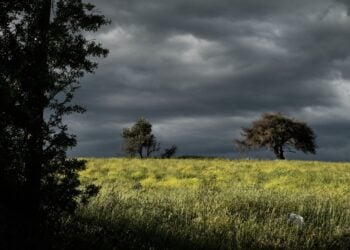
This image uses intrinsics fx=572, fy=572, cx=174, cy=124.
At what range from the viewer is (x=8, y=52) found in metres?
10.6

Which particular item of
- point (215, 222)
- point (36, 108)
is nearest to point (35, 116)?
point (36, 108)

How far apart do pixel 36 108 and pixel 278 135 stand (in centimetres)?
6790

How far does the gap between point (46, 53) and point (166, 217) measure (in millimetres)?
5952

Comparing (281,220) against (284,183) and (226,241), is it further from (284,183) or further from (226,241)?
(284,183)

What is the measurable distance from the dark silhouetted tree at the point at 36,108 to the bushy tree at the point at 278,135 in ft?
216

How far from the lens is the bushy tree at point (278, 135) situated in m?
75.9

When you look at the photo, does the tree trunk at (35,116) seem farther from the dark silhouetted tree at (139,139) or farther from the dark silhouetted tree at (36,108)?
the dark silhouetted tree at (139,139)

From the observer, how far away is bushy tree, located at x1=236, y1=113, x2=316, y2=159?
75.9 meters


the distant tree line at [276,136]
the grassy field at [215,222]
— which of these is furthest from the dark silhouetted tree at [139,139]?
the grassy field at [215,222]

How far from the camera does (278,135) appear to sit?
7650 centimetres

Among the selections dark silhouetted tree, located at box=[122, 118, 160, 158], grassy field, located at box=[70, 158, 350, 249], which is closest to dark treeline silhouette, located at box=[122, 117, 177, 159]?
dark silhouetted tree, located at box=[122, 118, 160, 158]

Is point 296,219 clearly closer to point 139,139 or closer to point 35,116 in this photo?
point 35,116

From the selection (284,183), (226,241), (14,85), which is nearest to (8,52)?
(14,85)

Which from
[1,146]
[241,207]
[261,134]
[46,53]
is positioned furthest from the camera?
[261,134]
